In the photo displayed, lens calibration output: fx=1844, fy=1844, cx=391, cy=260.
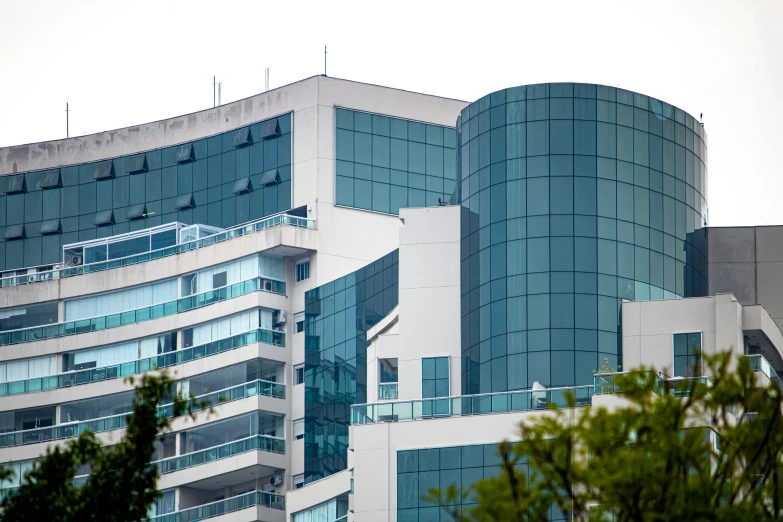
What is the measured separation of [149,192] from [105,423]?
1440 cm

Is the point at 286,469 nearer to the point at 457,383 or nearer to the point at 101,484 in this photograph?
the point at 457,383

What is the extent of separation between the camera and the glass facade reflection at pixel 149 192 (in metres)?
95.7

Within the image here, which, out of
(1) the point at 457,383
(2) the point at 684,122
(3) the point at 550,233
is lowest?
(1) the point at 457,383

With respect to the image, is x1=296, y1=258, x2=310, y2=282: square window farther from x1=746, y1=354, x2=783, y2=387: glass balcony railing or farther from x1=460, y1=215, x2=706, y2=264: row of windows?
x1=746, y1=354, x2=783, y2=387: glass balcony railing

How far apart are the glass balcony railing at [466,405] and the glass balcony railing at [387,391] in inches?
275

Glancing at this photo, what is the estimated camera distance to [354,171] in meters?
93.4

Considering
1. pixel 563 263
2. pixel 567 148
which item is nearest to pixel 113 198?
pixel 567 148

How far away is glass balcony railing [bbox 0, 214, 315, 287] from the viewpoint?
9150cm

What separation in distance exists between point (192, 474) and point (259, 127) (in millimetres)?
19016

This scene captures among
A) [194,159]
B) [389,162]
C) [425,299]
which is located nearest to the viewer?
[425,299]

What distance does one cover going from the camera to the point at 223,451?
88.6m

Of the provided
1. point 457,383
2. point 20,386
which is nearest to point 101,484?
point 457,383

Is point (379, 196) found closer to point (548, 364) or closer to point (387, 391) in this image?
point (387, 391)

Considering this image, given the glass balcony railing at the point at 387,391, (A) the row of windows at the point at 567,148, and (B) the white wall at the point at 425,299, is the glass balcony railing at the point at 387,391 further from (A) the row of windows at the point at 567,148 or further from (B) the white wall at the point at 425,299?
(A) the row of windows at the point at 567,148
